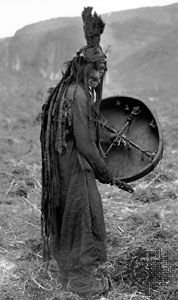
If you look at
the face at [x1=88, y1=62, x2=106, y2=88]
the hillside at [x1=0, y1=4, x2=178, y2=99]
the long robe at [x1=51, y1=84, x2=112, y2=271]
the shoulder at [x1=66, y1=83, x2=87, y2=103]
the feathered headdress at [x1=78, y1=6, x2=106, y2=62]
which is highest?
the feathered headdress at [x1=78, y1=6, x2=106, y2=62]

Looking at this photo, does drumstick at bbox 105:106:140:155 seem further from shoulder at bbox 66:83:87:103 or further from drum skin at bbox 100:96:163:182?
shoulder at bbox 66:83:87:103

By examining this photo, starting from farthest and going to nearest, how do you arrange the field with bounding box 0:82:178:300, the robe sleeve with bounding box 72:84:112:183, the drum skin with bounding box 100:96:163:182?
the drum skin with bounding box 100:96:163:182
the field with bounding box 0:82:178:300
the robe sleeve with bounding box 72:84:112:183

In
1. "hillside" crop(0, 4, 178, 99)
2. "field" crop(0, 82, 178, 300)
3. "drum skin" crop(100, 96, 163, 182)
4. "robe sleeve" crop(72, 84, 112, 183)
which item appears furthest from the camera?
"hillside" crop(0, 4, 178, 99)

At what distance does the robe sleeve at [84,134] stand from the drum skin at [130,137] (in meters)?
0.45

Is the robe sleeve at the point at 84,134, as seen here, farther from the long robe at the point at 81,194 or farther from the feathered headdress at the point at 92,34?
the feathered headdress at the point at 92,34

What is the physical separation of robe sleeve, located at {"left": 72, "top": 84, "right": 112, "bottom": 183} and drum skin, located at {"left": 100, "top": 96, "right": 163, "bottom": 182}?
45 centimetres

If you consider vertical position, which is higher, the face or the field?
the face

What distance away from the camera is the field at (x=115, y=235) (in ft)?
14.6

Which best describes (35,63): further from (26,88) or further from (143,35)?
(143,35)

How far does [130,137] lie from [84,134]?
0.76 m

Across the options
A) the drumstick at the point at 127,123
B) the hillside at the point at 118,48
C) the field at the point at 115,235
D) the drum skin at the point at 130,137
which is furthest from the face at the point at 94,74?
the hillside at the point at 118,48

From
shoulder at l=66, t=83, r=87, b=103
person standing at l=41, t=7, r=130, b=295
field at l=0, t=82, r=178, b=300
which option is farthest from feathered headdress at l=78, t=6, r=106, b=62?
field at l=0, t=82, r=178, b=300

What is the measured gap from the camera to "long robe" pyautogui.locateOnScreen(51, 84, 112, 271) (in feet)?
13.8

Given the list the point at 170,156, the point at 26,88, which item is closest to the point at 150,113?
the point at 170,156
